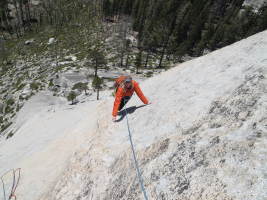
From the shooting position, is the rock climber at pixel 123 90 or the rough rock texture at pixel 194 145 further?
the rock climber at pixel 123 90

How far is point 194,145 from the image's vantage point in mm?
4352

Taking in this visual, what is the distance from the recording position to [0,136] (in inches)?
901

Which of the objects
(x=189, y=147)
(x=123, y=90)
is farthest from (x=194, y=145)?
(x=123, y=90)

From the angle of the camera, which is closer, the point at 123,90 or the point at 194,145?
the point at 194,145

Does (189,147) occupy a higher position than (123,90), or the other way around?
(189,147)

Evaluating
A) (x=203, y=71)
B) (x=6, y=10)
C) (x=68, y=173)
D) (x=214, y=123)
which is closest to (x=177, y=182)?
(x=214, y=123)

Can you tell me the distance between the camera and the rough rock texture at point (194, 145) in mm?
3430

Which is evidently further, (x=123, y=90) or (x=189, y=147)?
(x=123, y=90)

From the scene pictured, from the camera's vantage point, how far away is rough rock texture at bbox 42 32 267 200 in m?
3.43

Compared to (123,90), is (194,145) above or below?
above

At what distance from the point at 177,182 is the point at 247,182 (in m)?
1.35

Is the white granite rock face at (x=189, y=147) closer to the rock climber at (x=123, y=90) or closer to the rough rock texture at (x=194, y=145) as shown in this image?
the rough rock texture at (x=194, y=145)

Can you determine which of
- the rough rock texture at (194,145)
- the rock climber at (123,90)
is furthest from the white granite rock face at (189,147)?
the rock climber at (123,90)

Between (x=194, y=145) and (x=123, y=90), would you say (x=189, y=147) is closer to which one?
(x=194, y=145)
